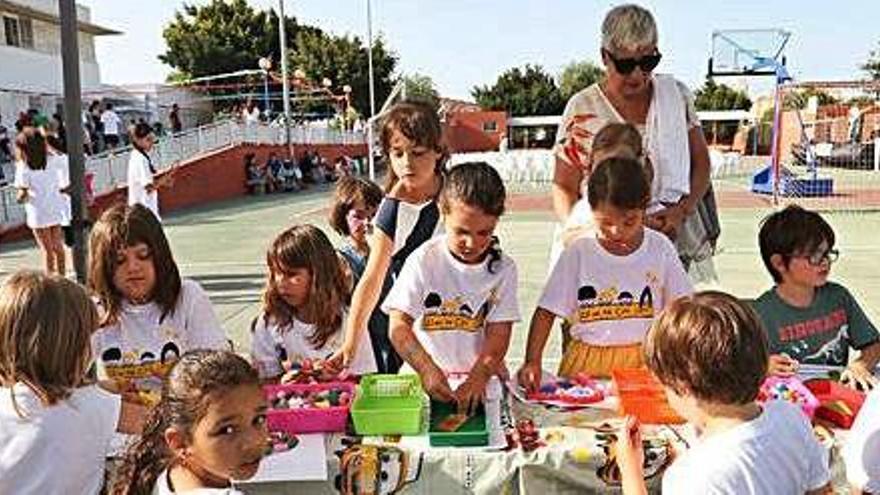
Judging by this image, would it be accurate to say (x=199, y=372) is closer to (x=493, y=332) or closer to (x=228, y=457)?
(x=228, y=457)

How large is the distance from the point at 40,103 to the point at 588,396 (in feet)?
97.4

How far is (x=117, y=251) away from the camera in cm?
261

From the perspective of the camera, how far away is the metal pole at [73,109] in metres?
3.43

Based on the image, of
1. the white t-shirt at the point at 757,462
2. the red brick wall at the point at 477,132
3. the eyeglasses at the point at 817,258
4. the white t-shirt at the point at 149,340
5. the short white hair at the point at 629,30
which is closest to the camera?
the white t-shirt at the point at 757,462

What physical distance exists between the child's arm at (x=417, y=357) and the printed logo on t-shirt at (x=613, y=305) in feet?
1.75

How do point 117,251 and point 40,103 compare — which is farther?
point 40,103

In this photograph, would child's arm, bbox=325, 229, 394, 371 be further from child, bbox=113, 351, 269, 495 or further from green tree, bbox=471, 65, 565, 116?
green tree, bbox=471, 65, 565, 116

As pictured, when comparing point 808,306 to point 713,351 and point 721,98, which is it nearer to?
point 713,351

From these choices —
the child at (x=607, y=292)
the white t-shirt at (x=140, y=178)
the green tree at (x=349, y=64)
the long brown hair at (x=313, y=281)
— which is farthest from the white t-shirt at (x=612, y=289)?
the green tree at (x=349, y=64)

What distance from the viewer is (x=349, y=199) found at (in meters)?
4.30

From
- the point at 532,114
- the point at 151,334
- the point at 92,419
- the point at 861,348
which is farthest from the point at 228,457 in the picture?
the point at 532,114

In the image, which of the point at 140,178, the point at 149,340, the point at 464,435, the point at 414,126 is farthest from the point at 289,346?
the point at 140,178

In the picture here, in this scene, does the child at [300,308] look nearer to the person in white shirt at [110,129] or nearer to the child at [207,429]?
the child at [207,429]

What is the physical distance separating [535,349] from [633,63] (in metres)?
1.18
